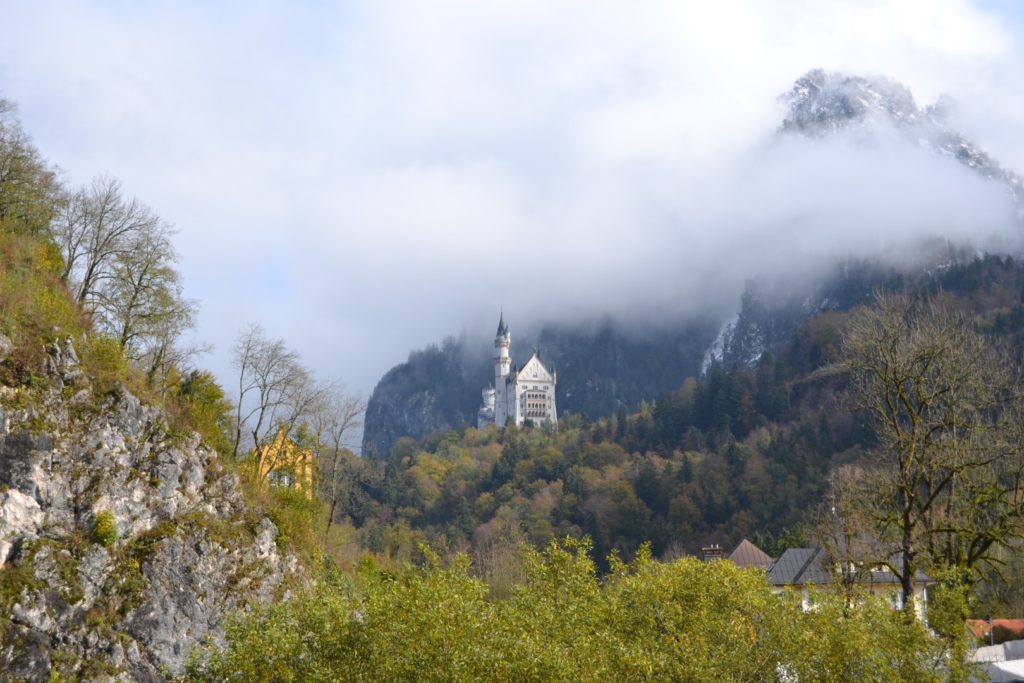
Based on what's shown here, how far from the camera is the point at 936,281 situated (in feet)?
460

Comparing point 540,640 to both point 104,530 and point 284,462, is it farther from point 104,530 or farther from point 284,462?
point 284,462

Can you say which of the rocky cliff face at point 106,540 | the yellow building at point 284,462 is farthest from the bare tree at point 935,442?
the yellow building at point 284,462

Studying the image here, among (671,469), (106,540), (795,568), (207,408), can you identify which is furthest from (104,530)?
(671,469)

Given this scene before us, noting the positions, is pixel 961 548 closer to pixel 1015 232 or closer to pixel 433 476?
pixel 433 476

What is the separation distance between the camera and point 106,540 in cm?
2714

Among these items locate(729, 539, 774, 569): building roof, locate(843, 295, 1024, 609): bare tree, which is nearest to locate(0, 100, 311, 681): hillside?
locate(843, 295, 1024, 609): bare tree

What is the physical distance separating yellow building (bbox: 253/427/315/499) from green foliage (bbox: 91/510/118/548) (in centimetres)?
1066

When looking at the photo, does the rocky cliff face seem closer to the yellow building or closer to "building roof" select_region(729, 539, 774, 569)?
the yellow building

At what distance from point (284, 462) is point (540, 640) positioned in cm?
2862

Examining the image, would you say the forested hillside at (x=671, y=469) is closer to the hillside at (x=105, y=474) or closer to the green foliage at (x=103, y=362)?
the hillside at (x=105, y=474)

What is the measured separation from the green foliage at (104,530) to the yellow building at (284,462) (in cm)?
1066

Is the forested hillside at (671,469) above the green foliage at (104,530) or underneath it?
above

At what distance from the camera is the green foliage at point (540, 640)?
14.9 metres

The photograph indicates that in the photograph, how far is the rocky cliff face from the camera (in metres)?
24.6
